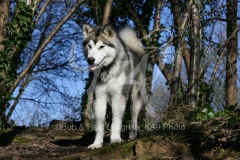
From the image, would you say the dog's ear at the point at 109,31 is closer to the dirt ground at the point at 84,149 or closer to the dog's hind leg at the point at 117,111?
the dog's hind leg at the point at 117,111

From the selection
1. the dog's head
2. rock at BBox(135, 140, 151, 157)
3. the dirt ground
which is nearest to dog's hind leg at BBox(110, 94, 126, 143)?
the dirt ground

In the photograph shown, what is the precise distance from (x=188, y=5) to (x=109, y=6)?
3.69 m

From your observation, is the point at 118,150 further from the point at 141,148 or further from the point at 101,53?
the point at 101,53

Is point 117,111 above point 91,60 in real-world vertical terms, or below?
below

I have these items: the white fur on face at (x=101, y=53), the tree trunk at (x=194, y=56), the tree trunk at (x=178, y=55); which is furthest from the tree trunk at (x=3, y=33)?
the tree trunk at (x=194, y=56)

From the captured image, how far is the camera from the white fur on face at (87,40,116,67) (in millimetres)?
6123

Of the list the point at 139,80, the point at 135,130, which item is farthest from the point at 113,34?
the point at 135,130

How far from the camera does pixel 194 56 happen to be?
21.8 ft

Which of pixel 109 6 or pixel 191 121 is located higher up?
pixel 109 6

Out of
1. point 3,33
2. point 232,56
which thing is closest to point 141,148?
point 3,33

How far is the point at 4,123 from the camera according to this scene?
901 cm

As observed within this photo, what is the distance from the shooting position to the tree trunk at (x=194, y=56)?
6.55m

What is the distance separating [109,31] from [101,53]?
0.46m

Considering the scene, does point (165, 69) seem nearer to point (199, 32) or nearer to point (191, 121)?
point (199, 32)
